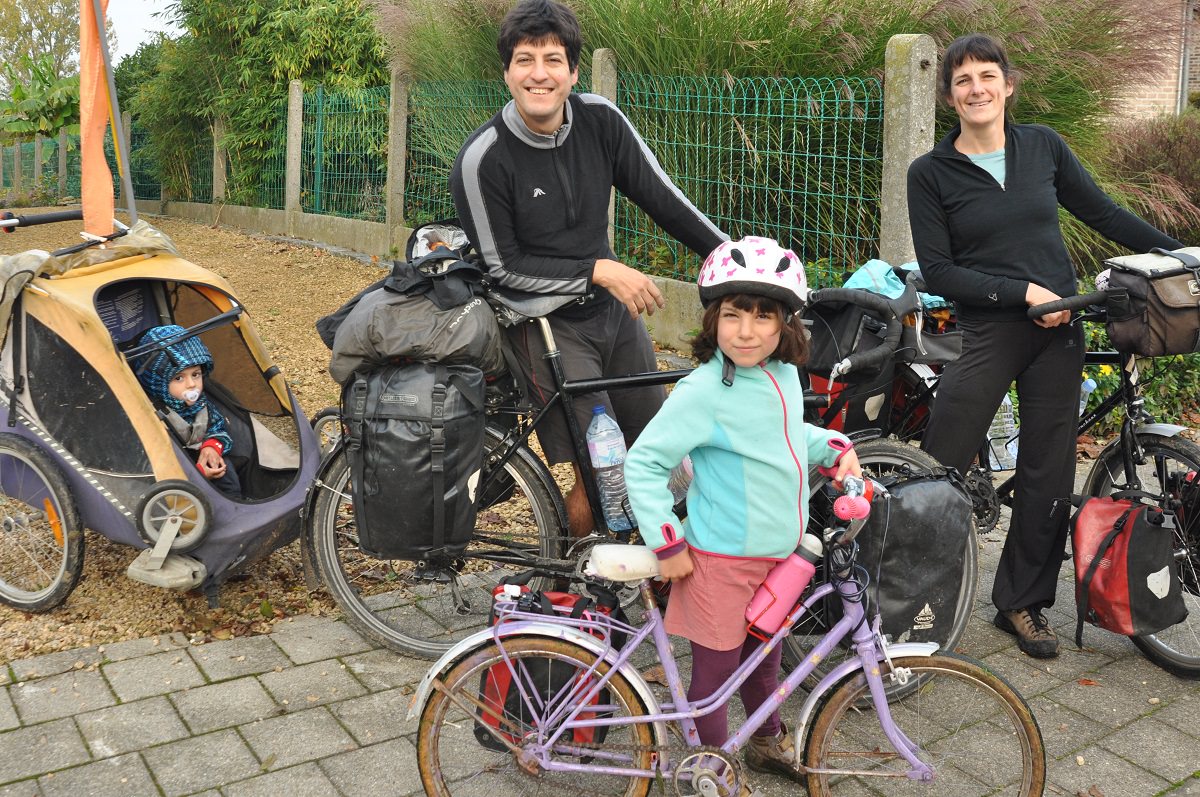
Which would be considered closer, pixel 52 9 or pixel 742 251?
pixel 742 251

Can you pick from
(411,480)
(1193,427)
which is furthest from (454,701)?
(1193,427)

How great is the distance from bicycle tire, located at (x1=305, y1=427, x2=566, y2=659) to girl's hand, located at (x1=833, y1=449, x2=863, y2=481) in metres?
1.17

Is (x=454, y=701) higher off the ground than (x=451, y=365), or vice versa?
(x=451, y=365)

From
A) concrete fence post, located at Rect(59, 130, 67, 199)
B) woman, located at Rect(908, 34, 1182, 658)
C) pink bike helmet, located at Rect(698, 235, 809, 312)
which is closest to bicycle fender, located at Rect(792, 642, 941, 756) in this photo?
pink bike helmet, located at Rect(698, 235, 809, 312)

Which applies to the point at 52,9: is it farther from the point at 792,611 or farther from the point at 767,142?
the point at 792,611

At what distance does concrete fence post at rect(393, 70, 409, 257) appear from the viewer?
12.2 metres

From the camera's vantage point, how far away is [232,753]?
3.32 m

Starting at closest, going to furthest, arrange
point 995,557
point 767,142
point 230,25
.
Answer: point 995,557
point 767,142
point 230,25

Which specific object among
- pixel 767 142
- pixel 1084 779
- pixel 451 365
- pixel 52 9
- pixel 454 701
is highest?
pixel 52 9

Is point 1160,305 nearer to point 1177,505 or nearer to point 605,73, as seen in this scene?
point 1177,505

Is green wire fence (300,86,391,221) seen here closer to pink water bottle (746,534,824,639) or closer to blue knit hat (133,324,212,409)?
blue knit hat (133,324,212,409)

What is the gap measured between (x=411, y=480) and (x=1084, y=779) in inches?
84.8

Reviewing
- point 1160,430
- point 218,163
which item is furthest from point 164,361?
point 218,163

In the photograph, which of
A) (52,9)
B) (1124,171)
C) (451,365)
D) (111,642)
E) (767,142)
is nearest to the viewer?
(451,365)
